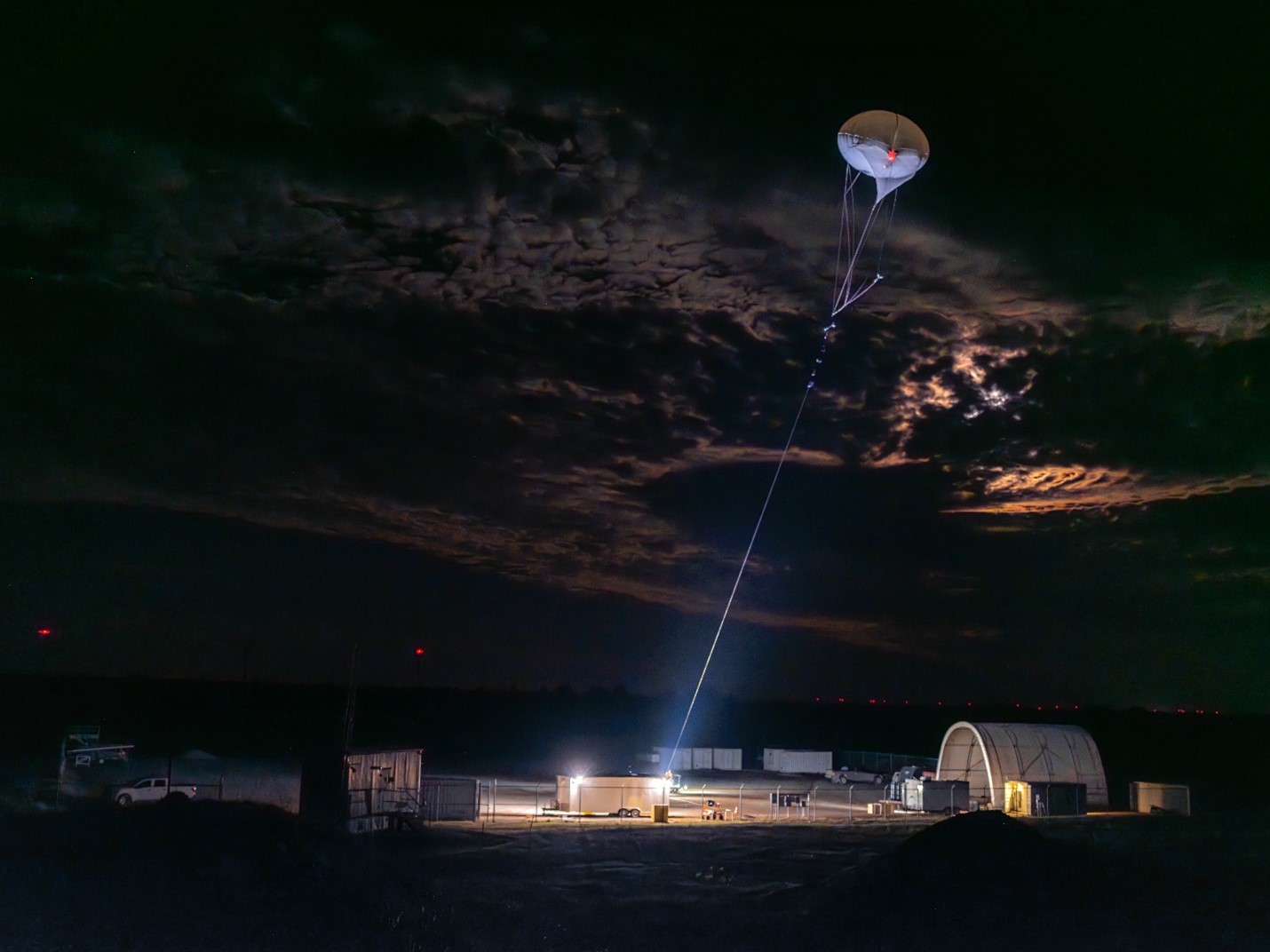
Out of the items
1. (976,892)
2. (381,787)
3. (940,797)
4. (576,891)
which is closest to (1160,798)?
(940,797)

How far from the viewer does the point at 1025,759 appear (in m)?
43.7

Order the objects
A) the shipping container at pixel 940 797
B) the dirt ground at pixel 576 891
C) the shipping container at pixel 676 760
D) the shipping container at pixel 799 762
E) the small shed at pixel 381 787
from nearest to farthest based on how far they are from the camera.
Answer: the dirt ground at pixel 576 891 → the small shed at pixel 381 787 → the shipping container at pixel 940 797 → the shipping container at pixel 676 760 → the shipping container at pixel 799 762

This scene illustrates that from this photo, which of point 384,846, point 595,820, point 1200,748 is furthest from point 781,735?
point 384,846

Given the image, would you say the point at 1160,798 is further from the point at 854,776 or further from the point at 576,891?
the point at 576,891

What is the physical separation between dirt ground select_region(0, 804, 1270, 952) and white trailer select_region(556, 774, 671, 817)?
274 inches

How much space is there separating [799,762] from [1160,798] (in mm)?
25926

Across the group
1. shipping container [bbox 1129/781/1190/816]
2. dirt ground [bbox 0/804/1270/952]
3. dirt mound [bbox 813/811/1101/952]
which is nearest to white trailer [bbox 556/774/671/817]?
dirt ground [bbox 0/804/1270/952]

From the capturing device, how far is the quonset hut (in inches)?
1699

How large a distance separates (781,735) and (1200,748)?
44226mm

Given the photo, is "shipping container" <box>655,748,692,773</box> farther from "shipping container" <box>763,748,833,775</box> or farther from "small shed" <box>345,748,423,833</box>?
"small shed" <box>345,748,423,833</box>

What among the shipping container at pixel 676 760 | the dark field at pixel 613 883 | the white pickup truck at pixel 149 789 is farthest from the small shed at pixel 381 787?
the shipping container at pixel 676 760

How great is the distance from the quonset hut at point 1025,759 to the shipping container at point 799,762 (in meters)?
19.8

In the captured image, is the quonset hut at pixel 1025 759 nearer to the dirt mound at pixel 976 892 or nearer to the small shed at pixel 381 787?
the dirt mound at pixel 976 892

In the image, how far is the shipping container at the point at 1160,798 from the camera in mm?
43469
